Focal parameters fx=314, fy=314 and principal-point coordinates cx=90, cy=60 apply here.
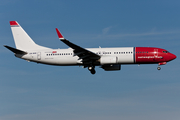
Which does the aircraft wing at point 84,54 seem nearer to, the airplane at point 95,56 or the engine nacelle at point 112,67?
the airplane at point 95,56

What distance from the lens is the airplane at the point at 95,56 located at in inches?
2036

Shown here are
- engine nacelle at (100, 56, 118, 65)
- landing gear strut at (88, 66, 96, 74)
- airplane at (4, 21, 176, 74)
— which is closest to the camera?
engine nacelle at (100, 56, 118, 65)

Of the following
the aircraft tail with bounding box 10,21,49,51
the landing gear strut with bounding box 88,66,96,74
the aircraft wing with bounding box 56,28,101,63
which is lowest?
the landing gear strut with bounding box 88,66,96,74

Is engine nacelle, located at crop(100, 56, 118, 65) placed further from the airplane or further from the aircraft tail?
the aircraft tail

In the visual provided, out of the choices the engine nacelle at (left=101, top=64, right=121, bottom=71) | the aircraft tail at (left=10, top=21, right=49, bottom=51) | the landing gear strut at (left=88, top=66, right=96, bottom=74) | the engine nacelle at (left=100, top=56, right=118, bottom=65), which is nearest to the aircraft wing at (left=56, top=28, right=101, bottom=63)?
the engine nacelle at (left=100, top=56, right=118, bottom=65)

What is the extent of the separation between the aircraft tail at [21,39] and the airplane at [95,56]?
0.27 meters

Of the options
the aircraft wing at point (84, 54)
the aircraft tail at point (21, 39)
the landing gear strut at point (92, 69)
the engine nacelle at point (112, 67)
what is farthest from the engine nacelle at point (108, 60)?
the aircraft tail at point (21, 39)

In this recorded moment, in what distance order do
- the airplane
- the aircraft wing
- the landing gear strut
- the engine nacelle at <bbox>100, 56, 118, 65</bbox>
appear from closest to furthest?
the aircraft wing < the engine nacelle at <bbox>100, 56, 118, 65</bbox> < the airplane < the landing gear strut

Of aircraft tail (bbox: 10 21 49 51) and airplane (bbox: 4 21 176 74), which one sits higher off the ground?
aircraft tail (bbox: 10 21 49 51)

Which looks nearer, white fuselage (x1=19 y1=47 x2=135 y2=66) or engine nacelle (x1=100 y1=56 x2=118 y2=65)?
engine nacelle (x1=100 y1=56 x2=118 y2=65)

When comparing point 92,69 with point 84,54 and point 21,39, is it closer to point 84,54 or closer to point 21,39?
point 84,54

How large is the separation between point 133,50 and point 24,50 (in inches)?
791

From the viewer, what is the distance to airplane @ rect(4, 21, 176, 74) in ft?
170

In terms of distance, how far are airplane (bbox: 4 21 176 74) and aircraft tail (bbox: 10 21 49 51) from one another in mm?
270
